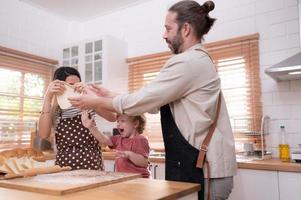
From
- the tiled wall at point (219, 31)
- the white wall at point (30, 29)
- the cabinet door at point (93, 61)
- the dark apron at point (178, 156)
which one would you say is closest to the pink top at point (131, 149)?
the dark apron at point (178, 156)

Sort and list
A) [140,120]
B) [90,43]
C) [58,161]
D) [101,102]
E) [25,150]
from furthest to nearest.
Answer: [90,43], [140,120], [58,161], [25,150], [101,102]

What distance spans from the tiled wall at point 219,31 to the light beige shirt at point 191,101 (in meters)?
1.43

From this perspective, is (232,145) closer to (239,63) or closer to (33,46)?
(239,63)

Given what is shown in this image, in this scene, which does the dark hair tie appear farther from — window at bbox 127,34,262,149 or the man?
window at bbox 127,34,262,149

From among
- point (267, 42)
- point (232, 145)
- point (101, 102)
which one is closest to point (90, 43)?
point (267, 42)

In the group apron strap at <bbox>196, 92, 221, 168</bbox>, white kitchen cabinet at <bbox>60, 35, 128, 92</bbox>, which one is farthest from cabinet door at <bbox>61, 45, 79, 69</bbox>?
apron strap at <bbox>196, 92, 221, 168</bbox>

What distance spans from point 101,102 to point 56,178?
1.01 ft

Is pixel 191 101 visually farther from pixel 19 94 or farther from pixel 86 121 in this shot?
pixel 19 94

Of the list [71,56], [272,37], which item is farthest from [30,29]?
[272,37]

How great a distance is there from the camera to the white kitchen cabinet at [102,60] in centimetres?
311

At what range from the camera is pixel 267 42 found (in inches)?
96.6

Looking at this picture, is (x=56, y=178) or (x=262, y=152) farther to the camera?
(x=262, y=152)

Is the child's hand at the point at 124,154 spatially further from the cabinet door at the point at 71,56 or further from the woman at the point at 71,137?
the cabinet door at the point at 71,56

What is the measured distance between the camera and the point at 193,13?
1.16m
